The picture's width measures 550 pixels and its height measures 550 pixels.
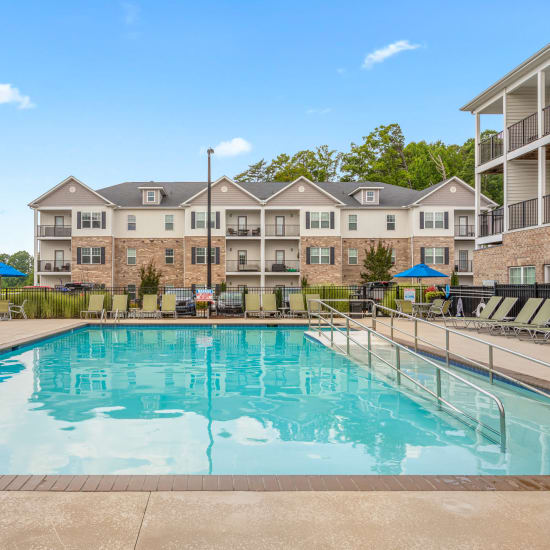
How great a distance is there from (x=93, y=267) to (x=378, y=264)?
2151 centimetres

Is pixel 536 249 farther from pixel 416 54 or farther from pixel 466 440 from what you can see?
pixel 416 54

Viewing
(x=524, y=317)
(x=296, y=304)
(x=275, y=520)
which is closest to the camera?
(x=275, y=520)

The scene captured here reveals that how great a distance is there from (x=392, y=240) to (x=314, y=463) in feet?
115

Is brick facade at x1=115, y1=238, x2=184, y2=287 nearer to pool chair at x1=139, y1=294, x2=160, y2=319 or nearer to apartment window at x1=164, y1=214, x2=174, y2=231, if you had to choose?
apartment window at x1=164, y1=214, x2=174, y2=231

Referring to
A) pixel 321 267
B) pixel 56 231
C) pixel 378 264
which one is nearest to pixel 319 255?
pixel 321 267

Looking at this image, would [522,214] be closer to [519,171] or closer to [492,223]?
[519,171]

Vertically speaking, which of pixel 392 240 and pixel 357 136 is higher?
pixel 357 136

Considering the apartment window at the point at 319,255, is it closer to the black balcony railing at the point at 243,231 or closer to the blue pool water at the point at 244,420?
the black balcony railing at the point at 243,231

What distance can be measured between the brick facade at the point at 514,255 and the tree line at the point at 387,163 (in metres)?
32.3

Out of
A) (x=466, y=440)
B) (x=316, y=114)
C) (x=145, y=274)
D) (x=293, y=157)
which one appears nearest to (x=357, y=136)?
(x=293, y=157)

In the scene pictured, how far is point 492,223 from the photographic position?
22.6 meters

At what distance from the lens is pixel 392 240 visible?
3872cm

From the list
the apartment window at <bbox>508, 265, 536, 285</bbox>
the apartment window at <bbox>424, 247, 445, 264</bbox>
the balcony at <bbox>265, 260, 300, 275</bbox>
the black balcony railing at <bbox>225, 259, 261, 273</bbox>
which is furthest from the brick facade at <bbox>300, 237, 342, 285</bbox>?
the apartment window at <bbox>508, 265, 536, 285</bbox>

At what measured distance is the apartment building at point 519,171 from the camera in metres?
18.0
